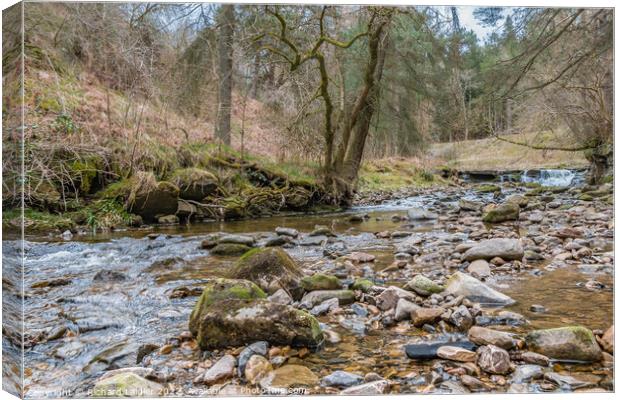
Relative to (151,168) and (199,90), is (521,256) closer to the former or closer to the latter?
(199,90)

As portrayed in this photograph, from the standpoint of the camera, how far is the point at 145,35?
301cm

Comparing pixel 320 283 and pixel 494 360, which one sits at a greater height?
pixel 320 283

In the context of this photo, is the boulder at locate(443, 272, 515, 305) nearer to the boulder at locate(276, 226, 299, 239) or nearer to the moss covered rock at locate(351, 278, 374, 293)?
the moss covered rock at locate(351, 278, 374, 293)

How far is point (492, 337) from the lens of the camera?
1940 mm

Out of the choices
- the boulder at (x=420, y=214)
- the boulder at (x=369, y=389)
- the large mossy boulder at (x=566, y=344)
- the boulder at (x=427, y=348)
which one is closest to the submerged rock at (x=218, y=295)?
the boulder at (x=369, y=389)

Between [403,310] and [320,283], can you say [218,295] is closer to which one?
[320,283]

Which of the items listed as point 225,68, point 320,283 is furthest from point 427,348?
point 225,68

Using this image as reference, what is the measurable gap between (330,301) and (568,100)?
1984 millimetres

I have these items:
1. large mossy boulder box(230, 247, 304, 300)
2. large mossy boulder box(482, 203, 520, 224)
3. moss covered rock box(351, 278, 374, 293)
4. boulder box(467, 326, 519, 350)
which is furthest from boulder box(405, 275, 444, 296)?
large mossy boulder box(482, 203, 520, 224)

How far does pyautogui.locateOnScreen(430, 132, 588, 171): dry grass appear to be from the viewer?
312 centimetres

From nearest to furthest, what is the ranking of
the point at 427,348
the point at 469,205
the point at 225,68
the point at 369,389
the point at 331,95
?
the point at 369,389, the point at 427,348, the point at 225,68, the point at 469,205, the point at 331,95

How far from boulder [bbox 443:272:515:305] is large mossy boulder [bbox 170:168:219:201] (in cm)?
416

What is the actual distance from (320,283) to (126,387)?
4.30 ft

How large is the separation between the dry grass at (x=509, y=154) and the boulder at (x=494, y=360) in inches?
71.6
